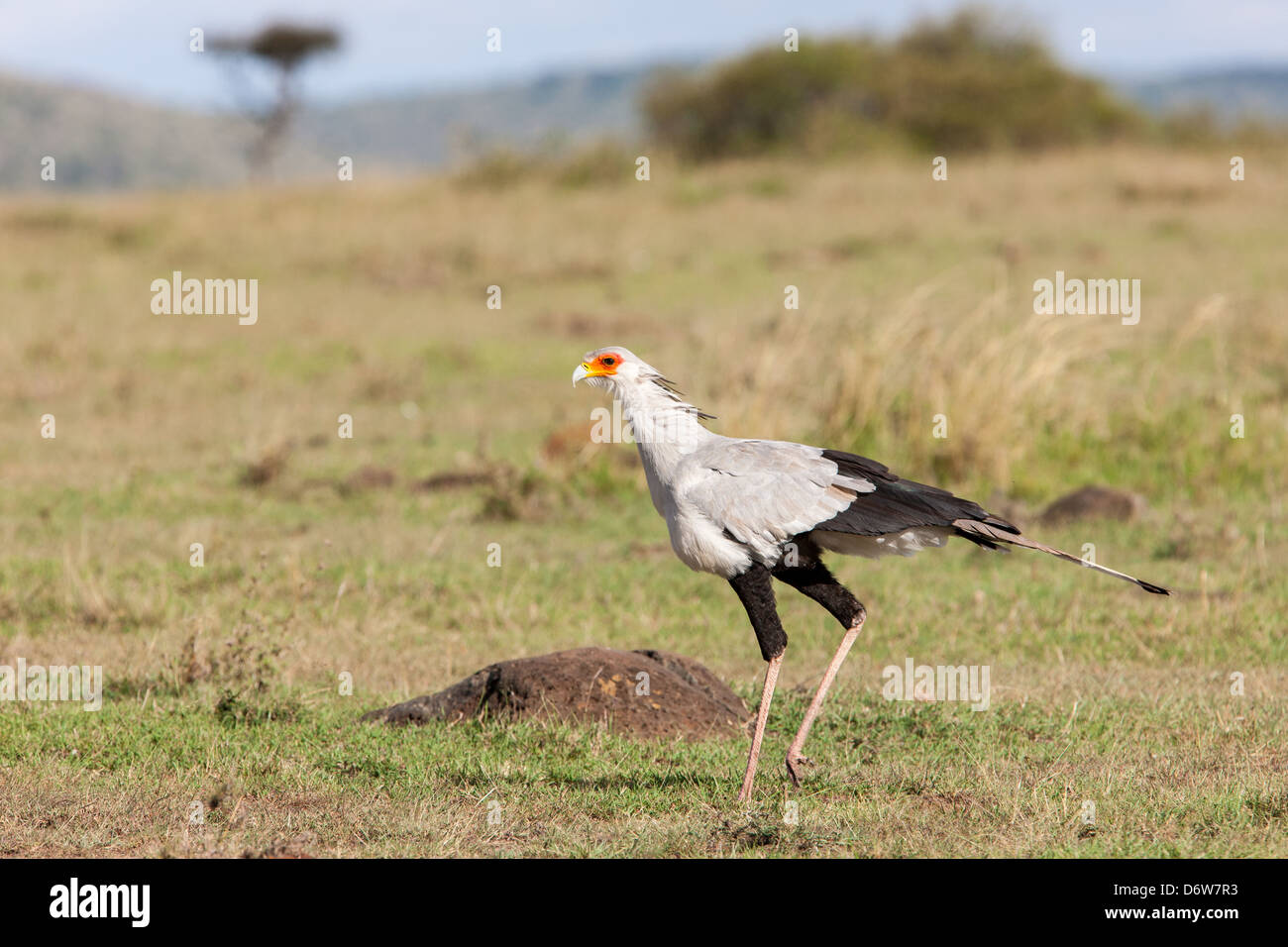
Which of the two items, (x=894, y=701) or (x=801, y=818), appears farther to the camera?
(x=894, y=701)

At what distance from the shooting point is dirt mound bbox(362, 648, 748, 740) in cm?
563

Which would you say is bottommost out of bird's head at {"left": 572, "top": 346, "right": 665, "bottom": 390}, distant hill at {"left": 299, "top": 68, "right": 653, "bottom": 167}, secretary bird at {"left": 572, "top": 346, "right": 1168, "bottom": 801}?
secretary bird at {"left": 572, "top": 346, "right": 1168, "bottom": 801}

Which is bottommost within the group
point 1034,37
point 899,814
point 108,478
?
point 899,814

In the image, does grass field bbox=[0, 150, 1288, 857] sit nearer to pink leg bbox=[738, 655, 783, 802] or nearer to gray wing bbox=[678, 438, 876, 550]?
pink leg bbox=[738, 655, 783, 802]

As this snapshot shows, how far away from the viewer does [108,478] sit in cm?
1035

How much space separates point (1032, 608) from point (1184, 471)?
125 inches

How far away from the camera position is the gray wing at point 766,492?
469cm

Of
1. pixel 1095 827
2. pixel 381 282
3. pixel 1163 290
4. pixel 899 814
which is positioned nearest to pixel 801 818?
pixel 899 814

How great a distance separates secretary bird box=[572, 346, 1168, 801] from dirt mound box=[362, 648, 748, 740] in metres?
0.84

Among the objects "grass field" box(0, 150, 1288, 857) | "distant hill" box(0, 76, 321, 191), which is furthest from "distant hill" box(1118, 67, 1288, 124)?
"grass field" box(0, 150, 1288, 857)

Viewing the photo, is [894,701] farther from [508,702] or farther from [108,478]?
[108,478]

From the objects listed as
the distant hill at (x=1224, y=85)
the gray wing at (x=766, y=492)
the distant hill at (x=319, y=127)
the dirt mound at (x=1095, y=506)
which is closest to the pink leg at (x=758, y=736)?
the gray wing at (x=766, y=492)

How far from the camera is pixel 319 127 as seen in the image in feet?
586

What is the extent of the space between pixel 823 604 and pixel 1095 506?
466cm
